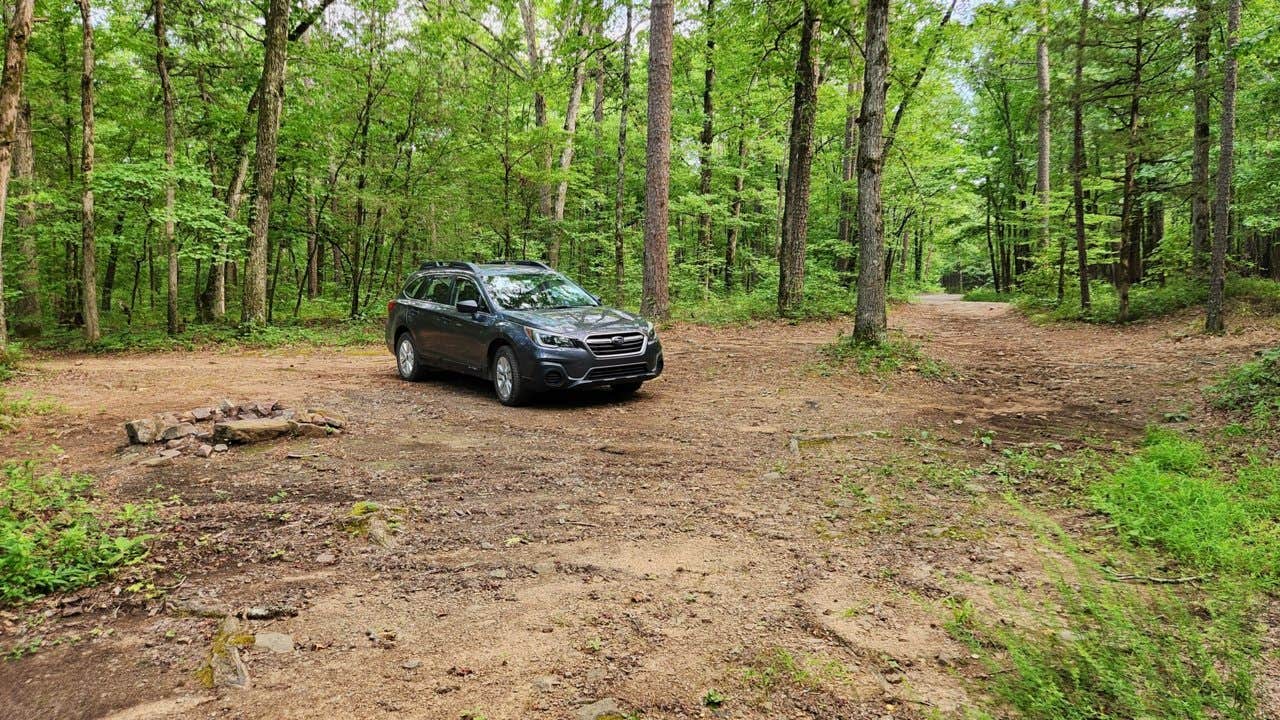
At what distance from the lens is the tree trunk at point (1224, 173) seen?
36.1 ft

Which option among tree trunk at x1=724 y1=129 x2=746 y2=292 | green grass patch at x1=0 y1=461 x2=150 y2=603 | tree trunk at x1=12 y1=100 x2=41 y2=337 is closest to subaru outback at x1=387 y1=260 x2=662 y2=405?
green grass patch at x1=0 y1=461 x2=150 y2=603

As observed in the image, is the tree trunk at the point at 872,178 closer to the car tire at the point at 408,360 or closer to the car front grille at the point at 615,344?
the car front grille at the point at 615,344

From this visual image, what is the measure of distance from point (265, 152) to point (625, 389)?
12168 millimetres

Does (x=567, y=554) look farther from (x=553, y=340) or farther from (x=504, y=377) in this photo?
(x=504, y=377)

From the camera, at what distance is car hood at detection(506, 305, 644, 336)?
26.0 ft

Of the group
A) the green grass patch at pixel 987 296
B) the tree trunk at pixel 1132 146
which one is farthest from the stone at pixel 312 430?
the green grass patch at pixel 987 296

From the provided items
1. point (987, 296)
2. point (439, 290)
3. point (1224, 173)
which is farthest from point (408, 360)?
point (987, 296)

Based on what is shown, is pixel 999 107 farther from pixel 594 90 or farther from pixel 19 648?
pixel 19 648

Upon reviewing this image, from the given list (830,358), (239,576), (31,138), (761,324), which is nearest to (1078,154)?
(761,324)

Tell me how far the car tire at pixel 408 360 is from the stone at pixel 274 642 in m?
7.11

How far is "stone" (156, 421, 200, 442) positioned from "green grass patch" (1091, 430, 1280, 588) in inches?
292

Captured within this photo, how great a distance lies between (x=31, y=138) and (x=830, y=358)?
18462mm

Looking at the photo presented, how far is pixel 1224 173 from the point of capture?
453 inches

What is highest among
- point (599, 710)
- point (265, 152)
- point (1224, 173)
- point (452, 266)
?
point (265, 152)
